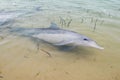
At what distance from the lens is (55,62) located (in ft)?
14.0

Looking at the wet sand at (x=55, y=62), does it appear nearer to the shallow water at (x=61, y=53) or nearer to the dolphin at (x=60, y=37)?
the shallow water at (x=61, y=53)

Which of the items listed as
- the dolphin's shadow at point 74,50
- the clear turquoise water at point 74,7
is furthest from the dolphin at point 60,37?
the clear turquoise water at point 74,7

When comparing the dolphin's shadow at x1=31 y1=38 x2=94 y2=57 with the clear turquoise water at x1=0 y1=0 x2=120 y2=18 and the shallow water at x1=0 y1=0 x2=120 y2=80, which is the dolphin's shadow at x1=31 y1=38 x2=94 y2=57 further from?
the clear turquoise water at x1=0 y1=0 x2=120 y2=18

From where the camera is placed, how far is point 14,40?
17.1 ft

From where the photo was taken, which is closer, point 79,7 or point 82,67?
point 82,67

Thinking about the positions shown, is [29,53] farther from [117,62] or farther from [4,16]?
[4,16]

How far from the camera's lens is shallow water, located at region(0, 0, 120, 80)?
386 centimetres

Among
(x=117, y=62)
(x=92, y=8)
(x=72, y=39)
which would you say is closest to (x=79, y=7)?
(x=92, y=8)

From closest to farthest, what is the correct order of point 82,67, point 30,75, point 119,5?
point 30,75 < point 82,67 < point 119,5

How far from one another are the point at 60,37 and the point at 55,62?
1083 mm

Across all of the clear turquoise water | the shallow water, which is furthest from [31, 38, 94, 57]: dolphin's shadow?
the clear turquoise water

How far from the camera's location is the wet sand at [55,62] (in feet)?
12.5

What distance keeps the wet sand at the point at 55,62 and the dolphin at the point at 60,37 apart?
17 centimetres

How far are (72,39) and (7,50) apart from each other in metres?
1.55
